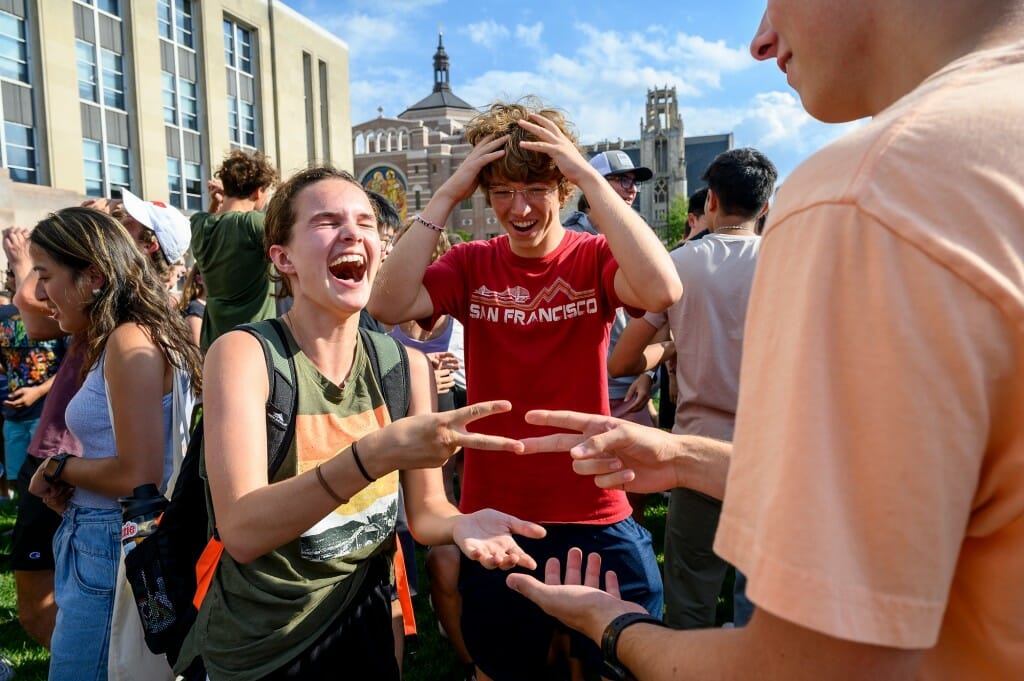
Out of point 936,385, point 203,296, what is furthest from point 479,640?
point 203,296

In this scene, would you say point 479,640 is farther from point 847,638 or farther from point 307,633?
point 847,638

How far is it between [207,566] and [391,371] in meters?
0.78

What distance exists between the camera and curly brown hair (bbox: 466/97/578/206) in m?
2.73

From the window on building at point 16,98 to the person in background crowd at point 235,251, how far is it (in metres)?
22.4

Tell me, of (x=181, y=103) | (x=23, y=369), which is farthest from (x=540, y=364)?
(x=181, y=103)

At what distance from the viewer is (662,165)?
8612 centimetres

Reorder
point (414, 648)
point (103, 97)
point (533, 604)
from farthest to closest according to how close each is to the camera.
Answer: point (103, 97) → point (414, 648) → point (533, 604)

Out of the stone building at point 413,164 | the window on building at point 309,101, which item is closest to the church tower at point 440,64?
the stone building at point 413,164

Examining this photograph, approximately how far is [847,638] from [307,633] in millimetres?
1626

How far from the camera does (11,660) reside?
166 inches

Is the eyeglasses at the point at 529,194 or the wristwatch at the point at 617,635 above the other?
the eyeglasses at the point at 529,194

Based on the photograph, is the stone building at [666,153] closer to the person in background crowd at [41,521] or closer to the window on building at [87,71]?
the window on building at [87,71]

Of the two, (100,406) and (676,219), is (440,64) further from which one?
(100,406)

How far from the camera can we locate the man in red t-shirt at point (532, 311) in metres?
2.52
